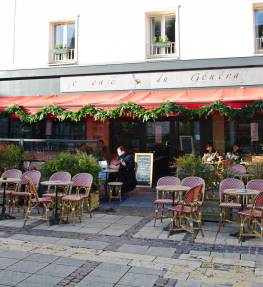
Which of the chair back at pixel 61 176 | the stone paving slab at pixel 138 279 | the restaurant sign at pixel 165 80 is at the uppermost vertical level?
the restaurant sign at pixel 165 80

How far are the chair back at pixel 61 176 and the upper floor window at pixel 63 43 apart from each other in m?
6.75

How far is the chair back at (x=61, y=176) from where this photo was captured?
9245 millimetres

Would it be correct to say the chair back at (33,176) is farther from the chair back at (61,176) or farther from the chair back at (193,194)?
the chair back at (193,194)

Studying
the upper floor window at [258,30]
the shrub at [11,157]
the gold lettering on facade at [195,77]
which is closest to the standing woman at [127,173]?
the shrub at [11,157]

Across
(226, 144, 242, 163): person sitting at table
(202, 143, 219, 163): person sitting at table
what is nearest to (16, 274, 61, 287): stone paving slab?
(202, 143, 219, 163): person sitting at table

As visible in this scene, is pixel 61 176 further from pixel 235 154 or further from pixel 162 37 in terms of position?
pixel 162 37

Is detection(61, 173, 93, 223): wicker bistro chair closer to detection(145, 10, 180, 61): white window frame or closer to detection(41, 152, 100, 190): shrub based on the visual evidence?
detection(41, 152, 100, 190): shrub

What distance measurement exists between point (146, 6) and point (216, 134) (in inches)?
209

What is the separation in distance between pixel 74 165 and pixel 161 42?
6.38m

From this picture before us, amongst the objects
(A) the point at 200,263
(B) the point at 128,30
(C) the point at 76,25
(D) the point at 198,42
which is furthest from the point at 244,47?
(A) the point at 200,263

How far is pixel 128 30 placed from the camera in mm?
14320

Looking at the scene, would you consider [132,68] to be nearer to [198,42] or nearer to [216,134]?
[198,42]

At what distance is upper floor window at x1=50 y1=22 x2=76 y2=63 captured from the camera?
15062 mm

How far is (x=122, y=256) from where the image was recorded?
5992mm
